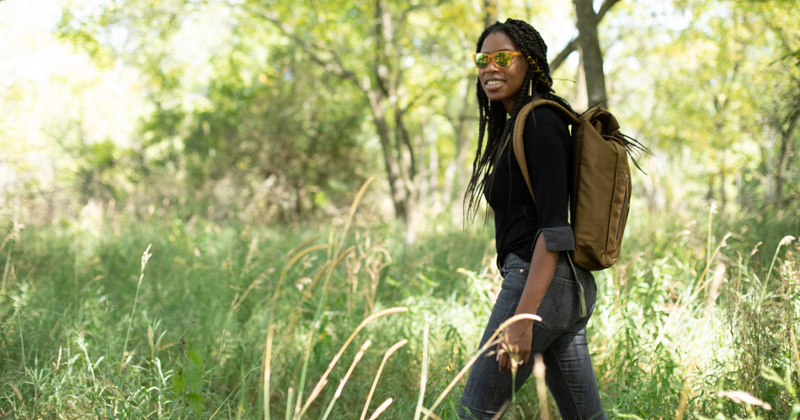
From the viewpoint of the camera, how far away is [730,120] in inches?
458

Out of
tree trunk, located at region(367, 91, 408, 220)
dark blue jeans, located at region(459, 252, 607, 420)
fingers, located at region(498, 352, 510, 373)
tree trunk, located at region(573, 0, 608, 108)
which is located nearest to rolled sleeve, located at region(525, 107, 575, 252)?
dark blue jeans, located at region(459, 252, 607, 420)

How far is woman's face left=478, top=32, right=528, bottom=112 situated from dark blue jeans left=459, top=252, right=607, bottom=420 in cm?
66

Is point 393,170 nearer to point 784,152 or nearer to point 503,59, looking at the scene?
point 784,152

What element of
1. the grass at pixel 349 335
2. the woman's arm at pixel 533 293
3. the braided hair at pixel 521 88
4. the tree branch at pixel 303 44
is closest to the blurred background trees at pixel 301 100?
the tree branch at pixel 303 44

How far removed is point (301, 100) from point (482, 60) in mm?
9372

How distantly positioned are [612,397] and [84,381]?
2866 millimetres

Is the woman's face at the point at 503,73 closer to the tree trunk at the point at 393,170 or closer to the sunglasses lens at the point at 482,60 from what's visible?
the sunglasses lens at the point at 482,60

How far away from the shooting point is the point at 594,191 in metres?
1.69

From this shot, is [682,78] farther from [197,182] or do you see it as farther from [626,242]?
[197,182]

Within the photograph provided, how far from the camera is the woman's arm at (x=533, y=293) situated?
5.42 ft

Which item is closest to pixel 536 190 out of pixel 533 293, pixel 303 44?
pixel 533 293

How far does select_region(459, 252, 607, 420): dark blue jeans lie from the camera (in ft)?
5.68

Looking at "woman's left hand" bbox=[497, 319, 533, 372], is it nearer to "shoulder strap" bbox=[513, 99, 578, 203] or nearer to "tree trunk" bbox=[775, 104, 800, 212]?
"shoulder strap" bbox=[513, 99, 578, 203]

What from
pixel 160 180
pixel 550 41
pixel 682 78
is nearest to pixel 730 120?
pixel 682 78
